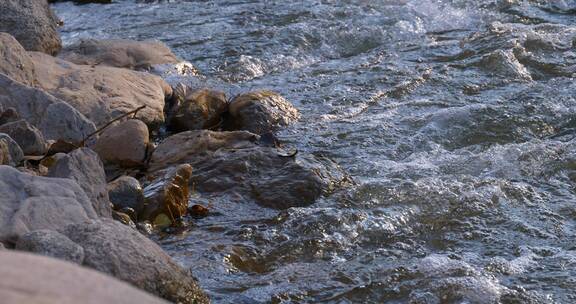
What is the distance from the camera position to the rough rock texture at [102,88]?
625 cm

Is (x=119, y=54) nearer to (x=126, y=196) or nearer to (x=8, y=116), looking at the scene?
(x=8, y=116)

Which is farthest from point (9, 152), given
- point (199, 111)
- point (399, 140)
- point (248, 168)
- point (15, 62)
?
point (399, 140)

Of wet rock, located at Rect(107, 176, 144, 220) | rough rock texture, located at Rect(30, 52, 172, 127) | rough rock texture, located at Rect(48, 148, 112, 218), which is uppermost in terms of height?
rough rock texture, located at Rect(48, 148, 112, 218)

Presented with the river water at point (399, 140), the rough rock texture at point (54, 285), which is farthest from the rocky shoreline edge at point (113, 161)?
the river water at point (399, 140)

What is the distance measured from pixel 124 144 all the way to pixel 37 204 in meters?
1.81

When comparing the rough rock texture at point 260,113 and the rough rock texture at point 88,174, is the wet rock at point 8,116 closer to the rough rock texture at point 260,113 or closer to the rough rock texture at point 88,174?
the rough rock texture at point 88,174

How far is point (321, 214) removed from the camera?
4.93m

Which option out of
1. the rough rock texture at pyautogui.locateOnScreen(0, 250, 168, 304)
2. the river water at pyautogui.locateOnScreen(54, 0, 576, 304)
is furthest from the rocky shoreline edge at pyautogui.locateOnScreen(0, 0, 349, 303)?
the river water at pyautogui.locateOnScreen(54, 0, 576, 304)

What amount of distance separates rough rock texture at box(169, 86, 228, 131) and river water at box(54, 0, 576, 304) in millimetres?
512

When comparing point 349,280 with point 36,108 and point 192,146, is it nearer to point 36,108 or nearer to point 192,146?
point 192,146

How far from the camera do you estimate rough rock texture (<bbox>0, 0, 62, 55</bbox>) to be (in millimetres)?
7422

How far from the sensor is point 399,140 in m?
6.18

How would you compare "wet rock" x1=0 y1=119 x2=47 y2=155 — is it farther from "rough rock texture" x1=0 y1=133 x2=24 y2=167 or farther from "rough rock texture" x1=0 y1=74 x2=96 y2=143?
"rough rock texture" x1=0 y1=74 x2=96 y2=143

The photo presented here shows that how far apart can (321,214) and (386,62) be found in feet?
10.3
